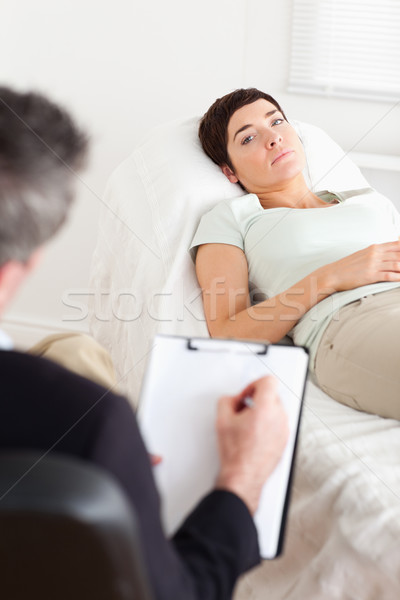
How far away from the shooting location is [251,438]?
714 millimetres

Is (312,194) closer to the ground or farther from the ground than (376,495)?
farther from the ground

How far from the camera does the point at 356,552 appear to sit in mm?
985

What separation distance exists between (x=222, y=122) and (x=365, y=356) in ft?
2.48

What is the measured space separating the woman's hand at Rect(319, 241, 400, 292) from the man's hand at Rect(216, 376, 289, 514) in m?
0.67

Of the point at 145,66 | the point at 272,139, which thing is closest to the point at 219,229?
the point at 272,139

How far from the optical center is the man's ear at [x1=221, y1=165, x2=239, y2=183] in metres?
1.73

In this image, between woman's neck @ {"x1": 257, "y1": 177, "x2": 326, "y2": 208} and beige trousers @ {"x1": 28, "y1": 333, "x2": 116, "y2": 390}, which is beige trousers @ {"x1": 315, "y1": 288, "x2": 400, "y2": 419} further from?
beige trousers @ {"x1": 28, "y1": 333, "x2": 116, "y2": 390}

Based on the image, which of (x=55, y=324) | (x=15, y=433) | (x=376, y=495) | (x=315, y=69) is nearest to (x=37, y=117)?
(x=15, y=433)

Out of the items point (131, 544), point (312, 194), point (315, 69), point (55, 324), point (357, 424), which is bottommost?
point (55, 324)

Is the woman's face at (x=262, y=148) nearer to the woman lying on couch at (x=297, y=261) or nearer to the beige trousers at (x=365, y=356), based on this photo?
the woman lying on couch at (x=297, y=261)

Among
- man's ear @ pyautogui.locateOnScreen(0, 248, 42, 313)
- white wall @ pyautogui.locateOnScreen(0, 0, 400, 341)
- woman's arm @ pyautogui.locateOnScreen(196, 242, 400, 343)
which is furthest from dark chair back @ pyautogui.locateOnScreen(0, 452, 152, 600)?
white wall @ pyautogui.locateOnScreen(0, 0, 400, 341)

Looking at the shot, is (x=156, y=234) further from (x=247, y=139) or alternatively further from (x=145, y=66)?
(x=145, y=66)

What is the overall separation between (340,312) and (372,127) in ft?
3.10

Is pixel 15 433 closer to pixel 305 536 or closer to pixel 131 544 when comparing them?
pixel 131 544
